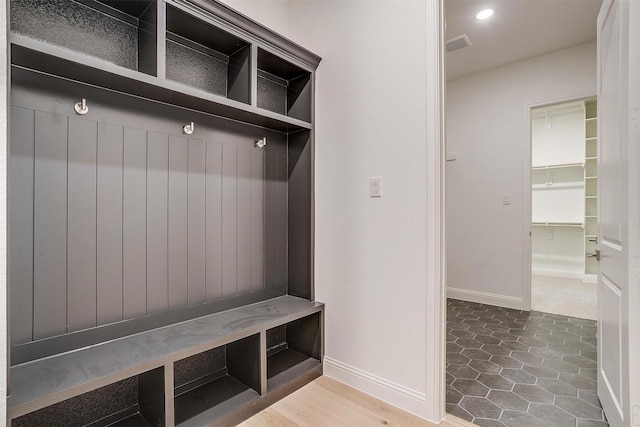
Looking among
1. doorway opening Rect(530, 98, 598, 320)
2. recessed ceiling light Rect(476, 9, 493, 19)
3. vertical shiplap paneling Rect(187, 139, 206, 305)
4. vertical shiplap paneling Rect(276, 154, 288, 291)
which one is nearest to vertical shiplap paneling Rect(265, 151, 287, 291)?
vertical shiplap paneling Rect(276, 154, 288, 291)

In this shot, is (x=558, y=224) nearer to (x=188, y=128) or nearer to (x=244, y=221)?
(x=244, y=221)

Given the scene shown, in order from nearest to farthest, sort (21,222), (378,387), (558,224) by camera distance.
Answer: (21,222)
(378,387)
(558,224)

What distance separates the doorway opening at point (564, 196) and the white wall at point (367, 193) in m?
3.96

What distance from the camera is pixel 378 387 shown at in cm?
190

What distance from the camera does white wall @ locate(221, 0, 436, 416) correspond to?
1.77 meters

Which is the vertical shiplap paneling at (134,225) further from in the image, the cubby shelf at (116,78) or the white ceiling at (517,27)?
the white ceiling at (517,27)

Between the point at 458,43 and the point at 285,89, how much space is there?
205cm

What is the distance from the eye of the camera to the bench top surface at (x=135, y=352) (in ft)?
3.84

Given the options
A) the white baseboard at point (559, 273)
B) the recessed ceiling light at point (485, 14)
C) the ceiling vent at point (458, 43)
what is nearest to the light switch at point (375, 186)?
the recessed ceiling light at point (485, 14)

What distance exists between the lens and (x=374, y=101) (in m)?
1.95

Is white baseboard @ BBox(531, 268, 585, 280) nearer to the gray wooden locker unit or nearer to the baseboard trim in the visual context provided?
the baseboard trim

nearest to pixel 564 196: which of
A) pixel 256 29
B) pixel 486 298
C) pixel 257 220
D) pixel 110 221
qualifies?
pixel 486 298

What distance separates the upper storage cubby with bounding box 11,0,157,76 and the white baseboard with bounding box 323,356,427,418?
2009 mm

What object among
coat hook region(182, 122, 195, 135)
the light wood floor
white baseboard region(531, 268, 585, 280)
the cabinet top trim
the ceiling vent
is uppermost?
the ceiling vent
